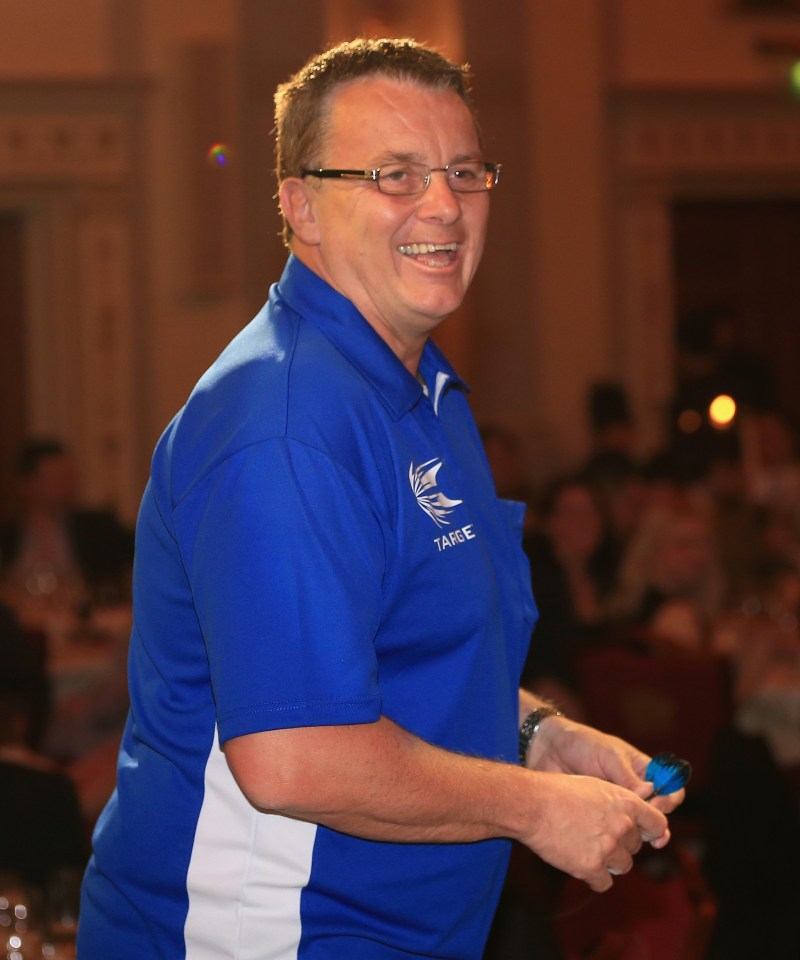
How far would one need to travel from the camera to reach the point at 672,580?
17.5 ft

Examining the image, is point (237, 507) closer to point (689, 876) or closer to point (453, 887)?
point (453, 887)

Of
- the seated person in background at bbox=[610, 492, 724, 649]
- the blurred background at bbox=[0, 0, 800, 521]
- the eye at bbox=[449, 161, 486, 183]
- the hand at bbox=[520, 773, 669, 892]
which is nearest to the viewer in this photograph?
the hand at bbox=[520, 773, 669, 892]

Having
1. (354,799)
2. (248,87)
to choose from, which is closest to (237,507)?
(354,799)

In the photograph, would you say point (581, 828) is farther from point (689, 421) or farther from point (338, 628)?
point (689, 421)

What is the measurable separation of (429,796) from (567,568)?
4456 mm

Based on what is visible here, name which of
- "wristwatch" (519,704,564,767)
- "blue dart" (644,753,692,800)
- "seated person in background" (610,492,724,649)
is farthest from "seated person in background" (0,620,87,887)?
"seated person in background" (610,492,724,649)

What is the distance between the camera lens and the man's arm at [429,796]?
136 centimetres

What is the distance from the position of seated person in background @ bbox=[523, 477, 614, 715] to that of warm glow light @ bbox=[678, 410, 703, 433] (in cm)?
206

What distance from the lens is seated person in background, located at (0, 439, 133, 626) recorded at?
6.16 meters

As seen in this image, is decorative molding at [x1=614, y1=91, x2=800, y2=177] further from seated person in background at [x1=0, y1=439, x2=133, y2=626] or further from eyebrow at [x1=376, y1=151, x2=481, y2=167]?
eyebrow at [x1=376, y1=151, x2=481, y2=167]

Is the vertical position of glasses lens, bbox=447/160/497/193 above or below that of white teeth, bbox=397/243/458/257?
above

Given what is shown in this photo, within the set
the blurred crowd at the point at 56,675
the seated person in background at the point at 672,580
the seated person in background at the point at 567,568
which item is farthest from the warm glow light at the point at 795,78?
the blurred crowd at the point at 56,675

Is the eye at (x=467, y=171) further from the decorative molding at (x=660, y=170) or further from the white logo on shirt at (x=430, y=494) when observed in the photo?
the decorative molding at (x=660, y=170)

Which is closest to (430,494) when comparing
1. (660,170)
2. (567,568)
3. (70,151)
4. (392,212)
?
(392,212)
